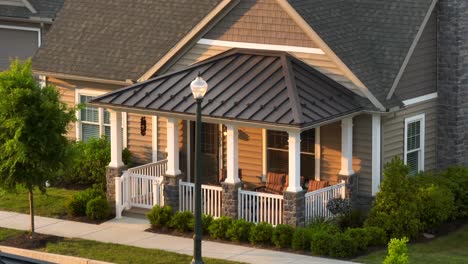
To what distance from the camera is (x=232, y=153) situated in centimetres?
2908

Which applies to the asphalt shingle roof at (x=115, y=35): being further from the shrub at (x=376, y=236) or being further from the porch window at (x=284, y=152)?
the shrub at (x=376, y=236)

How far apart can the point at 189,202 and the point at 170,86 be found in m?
2.74

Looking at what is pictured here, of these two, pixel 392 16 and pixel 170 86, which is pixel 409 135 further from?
pixel 170 86


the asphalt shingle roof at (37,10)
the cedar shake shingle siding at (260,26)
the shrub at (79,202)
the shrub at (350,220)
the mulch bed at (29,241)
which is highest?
the asphalt shingle roof at (37,10)

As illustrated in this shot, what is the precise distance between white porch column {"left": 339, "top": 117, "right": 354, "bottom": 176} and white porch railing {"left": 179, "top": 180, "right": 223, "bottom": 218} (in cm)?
288

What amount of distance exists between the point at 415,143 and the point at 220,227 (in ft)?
19.3

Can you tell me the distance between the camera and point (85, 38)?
114ft

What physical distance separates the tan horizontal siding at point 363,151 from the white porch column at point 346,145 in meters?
0.28

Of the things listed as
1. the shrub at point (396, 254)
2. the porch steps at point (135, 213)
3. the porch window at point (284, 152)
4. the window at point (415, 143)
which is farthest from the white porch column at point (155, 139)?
the shrub at point (396, 254)

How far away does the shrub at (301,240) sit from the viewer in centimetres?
2739

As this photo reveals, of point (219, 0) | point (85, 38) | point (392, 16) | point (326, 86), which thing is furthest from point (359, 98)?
point (85, 38)

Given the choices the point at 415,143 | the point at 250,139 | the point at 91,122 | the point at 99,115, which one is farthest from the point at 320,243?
the point at 91,122

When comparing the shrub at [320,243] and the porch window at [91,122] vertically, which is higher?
the porch window at [91,122]

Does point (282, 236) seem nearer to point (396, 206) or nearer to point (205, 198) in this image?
point (396, 206)
